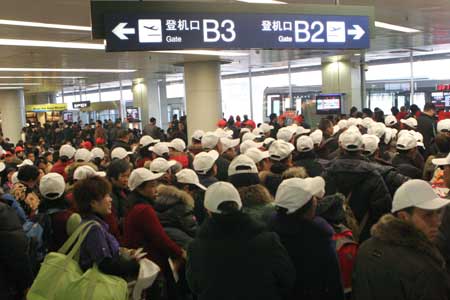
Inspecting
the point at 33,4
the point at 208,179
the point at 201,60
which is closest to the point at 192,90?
the point at 201,60

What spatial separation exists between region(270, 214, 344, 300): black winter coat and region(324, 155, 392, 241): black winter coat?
1236 millimetres

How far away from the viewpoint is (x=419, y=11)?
29.8 feet

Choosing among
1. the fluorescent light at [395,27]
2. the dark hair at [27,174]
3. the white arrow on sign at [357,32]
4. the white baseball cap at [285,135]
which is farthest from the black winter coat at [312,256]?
the fluorescent light at [395,27]

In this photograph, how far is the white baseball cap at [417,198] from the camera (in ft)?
9.25

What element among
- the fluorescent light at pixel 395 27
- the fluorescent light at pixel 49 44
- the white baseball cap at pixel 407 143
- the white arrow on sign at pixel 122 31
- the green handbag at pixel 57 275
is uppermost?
the fluorescent light at pixel 395 27

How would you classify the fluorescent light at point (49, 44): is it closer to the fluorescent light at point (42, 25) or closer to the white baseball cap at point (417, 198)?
the fluorescent light at point (42, 25)

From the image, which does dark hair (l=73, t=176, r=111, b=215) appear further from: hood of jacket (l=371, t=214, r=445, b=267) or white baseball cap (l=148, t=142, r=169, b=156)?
white baseball cap (l=148, t=142, r=169, b=156)

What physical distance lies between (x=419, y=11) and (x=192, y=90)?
739 centimetres

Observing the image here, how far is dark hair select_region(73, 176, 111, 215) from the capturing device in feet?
11.3

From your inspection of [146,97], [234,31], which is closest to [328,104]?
[146,97]

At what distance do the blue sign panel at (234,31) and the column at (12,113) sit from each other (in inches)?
901

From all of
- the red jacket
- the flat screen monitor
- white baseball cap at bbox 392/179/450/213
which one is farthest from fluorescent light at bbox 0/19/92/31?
the flat screen monitor

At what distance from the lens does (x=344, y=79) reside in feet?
65.7

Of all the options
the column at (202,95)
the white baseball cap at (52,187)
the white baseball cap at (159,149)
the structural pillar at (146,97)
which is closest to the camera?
the white baseball cap at (52,187)
